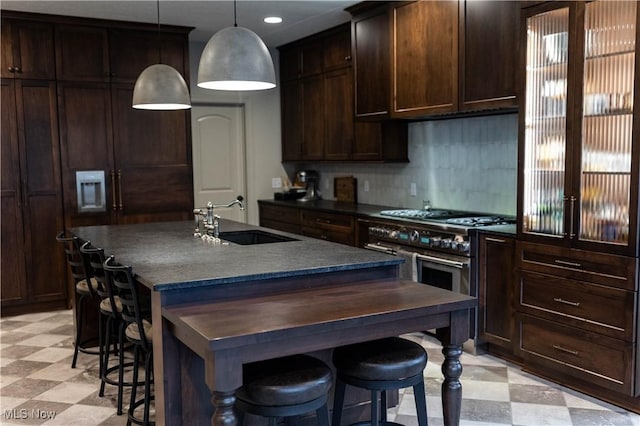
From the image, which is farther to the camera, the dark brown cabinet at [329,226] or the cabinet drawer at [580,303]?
the dark brown cabinet at [329,226]

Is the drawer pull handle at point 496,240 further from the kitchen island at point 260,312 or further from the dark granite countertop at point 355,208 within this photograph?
the kitchen island at point 260,312

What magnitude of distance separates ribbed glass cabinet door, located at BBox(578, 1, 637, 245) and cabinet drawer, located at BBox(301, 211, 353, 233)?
2.33m

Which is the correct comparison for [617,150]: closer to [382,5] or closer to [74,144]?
[382,5]

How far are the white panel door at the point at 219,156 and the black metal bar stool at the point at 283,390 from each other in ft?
15.1

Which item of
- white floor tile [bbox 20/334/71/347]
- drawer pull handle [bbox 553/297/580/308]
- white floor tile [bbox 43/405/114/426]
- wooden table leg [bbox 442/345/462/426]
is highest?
drawer pull handle [bbox 553/297/580/308]

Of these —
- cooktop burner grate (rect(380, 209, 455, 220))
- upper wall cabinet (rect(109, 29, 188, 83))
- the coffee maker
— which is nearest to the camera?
cooktop burner grate (rect(380, 209, 455, 220))

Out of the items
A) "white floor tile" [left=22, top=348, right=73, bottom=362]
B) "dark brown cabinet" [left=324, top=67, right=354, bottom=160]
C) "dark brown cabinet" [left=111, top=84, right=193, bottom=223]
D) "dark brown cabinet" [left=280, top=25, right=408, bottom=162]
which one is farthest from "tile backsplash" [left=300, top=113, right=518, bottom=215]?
"white floor tile" [left=22, top=348, right=73, bottom=362]

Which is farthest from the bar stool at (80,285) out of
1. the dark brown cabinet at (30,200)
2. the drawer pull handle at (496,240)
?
the drawer pull handle at (496,240)

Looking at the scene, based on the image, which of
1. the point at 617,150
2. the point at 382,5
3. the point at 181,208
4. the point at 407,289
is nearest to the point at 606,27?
the point at 617,150

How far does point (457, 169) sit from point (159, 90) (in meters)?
2.48

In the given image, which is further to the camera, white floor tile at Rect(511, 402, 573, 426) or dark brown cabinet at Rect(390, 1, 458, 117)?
dark brown cabinet at Rect(390, 1, 458, 117)

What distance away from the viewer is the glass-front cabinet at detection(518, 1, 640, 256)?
3070 mm

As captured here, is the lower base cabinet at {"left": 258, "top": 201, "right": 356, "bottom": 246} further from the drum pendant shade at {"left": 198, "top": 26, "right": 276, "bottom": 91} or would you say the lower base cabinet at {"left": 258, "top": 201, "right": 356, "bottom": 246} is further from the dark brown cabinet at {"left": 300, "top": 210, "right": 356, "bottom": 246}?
the drum pendant shade at {"left": 198, "top": 26, "right": 276, "bottom": 91}

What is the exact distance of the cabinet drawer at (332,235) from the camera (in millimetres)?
5285
